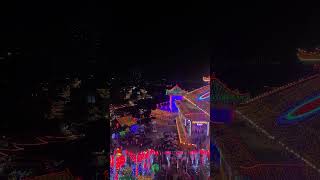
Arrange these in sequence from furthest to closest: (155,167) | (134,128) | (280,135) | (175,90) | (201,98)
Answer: (134,128)
(155,167)
(175,90)
(201,98)
(280,135)

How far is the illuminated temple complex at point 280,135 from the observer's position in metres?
1.55

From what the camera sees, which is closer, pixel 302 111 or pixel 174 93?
pixel 302 111

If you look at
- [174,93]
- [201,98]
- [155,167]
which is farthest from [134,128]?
[201,98]

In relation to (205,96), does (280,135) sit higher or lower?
lower

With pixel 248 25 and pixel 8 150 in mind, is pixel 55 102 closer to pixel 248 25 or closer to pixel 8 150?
pixel 8 150

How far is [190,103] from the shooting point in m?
3.77

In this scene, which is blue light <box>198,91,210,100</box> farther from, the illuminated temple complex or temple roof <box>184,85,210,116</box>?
the illuminated temple complex


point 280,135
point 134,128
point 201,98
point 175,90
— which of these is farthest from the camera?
point 134,128

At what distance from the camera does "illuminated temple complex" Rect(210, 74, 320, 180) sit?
5.08ft

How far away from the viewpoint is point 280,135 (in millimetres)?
1647

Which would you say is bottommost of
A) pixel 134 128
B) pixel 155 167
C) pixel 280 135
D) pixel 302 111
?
pixel 155 167

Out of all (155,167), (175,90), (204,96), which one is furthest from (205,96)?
(155,167)

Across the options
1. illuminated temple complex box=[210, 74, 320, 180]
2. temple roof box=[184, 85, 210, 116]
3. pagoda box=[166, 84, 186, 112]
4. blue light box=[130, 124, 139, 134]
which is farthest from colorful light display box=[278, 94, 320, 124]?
blue light box=[130, 124, 139, 134]

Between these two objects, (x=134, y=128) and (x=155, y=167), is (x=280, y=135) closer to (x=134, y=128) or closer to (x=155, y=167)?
Result: (x=155, y=167)
